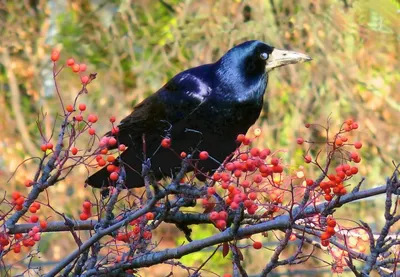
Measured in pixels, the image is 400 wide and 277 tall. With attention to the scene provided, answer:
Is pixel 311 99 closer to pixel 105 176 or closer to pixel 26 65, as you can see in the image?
pixel 26 65

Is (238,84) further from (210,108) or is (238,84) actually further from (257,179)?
(257,179)

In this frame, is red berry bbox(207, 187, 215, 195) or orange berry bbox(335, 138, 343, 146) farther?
orange berry bbox(335, 138, 343, 146)

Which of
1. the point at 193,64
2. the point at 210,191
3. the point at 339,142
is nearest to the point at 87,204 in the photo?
the point at 210,191

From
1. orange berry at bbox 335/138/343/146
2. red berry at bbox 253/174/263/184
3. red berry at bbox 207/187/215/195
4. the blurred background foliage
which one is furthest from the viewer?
the blurred background foliage

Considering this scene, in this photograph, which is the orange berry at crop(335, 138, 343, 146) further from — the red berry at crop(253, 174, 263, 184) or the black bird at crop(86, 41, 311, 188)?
the black bird at crop(86, 41, 311, 188)

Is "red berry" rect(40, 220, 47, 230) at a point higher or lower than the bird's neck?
higher

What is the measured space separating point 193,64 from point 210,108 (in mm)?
2793

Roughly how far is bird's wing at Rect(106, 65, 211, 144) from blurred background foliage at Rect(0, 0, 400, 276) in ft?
7.83

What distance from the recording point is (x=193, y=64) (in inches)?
247

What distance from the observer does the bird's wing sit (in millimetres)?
3586

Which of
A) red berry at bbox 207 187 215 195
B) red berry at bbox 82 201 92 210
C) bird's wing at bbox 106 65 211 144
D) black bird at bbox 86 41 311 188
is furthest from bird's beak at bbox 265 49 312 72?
red berry at bbox 207 187 215 195

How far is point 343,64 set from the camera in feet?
20.6

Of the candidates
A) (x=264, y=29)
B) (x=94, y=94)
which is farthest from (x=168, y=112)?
(x=94, y=94)

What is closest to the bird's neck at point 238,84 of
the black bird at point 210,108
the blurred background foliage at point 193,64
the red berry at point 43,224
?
the black bird at point 210,108
